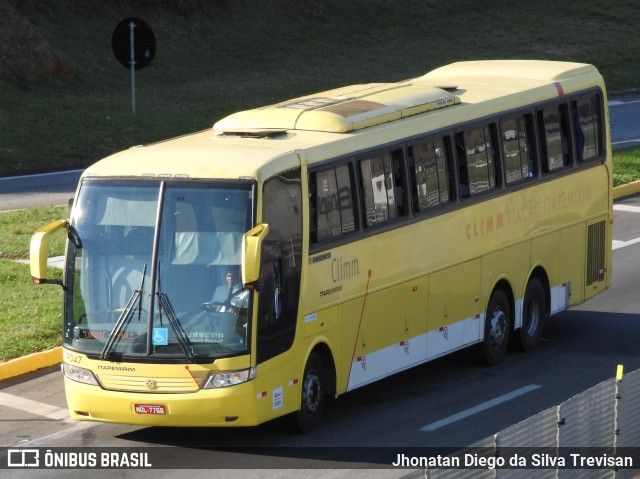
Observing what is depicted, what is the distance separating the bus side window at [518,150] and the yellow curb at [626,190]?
34.8 ft

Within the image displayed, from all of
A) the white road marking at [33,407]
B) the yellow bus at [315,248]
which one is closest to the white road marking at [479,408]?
the yellow bus at [315,248]

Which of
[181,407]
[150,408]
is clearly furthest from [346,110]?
[150,408]

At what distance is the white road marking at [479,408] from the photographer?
1450 centimetres

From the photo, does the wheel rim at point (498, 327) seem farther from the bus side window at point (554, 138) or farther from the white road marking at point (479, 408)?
the bus side window at point (554, 138)

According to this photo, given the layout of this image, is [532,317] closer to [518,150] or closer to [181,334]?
[518,150]

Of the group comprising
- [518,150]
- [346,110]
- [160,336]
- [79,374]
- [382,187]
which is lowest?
[79,374]

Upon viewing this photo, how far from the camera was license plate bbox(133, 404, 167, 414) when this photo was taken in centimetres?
1297

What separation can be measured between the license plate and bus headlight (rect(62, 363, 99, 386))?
19.2 inches

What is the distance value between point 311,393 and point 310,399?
61 mm

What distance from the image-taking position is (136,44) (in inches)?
1414

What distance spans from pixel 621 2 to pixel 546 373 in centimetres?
3991

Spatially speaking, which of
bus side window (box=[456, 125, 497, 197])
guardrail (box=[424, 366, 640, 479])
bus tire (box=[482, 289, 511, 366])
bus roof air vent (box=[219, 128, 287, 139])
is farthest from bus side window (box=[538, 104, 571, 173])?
guardrail (box=[424, 366, 640, 479])

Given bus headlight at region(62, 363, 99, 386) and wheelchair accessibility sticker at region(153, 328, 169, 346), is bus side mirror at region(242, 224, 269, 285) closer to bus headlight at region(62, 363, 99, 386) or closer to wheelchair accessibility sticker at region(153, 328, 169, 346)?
wheelchair accessibility sticker at region(153, 328, 169, 346)

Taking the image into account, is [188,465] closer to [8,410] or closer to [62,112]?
[8,410]
